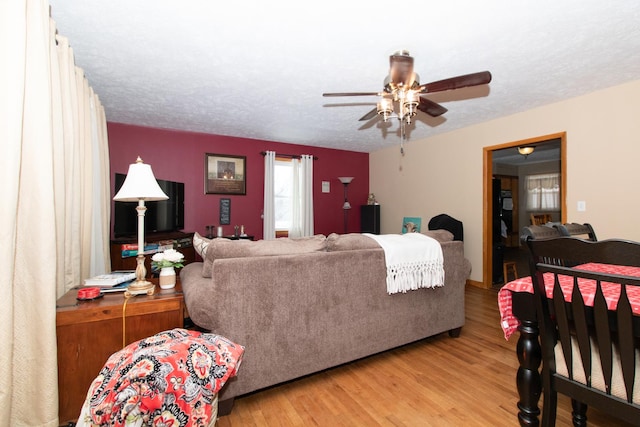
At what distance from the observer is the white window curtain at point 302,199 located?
18.7 feet

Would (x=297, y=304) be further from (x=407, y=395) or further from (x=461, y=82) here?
(x=461, y=82)

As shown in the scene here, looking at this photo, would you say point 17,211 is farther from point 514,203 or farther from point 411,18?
point 514,203

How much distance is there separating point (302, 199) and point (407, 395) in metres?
4.25

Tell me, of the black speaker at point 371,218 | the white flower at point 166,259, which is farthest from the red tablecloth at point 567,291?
the black speaker at point 371,218

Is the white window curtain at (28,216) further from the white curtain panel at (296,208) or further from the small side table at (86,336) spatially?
the white curtain panel at (296,208)

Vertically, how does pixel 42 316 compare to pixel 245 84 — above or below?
below

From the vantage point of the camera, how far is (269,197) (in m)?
5.45

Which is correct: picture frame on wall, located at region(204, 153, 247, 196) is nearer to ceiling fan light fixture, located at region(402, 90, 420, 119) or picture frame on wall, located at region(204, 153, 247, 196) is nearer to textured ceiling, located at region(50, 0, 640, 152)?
textured ceiling, located at region(50, 0, 640, 152)

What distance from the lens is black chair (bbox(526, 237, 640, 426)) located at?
0.97 metres

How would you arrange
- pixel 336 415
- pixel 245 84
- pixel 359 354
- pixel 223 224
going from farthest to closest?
pixel 223 224
pixel 245 84
pixel 359 354
pixel 336 415

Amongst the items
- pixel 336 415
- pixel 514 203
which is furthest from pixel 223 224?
pixel 514 203

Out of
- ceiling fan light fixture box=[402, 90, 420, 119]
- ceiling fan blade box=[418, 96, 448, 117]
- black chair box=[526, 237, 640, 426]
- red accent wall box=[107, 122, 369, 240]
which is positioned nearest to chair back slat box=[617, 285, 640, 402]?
black chair box=[526, 237, 640, 426]

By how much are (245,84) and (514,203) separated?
301 inches

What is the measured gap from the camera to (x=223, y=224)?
5.20m
